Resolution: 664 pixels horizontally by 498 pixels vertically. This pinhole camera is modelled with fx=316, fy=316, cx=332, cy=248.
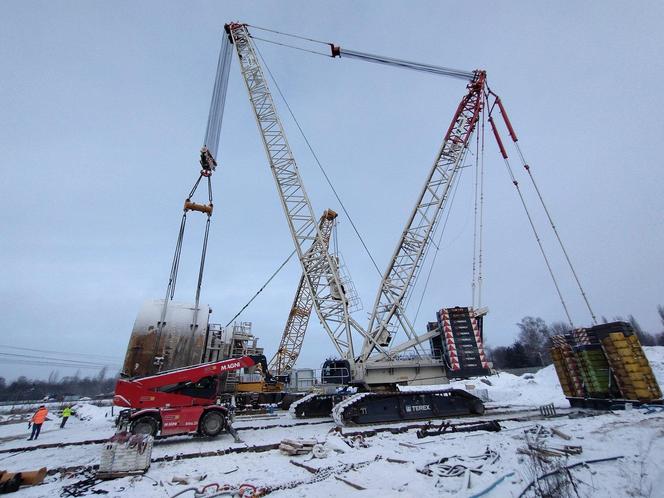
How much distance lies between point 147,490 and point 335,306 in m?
11.6

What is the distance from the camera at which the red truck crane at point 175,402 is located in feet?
32.3

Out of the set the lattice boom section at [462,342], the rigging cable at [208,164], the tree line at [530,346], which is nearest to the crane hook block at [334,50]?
the rigging cable at [208,164]

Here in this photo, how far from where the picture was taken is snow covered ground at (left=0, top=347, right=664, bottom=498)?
5.61 meters

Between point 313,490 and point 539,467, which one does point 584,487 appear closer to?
point 539,467

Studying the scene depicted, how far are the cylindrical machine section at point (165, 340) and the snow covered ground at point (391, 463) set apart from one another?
2.59 meters

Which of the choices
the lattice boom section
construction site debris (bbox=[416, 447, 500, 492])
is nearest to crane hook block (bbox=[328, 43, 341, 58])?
the lattice boom section

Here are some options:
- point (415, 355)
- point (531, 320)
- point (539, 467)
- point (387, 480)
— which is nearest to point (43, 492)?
point (387, 480)

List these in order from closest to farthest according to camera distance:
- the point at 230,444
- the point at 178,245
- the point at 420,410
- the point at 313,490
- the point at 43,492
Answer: the point at 313,490
the point at 43,492
the point at 230,444
the point at 420,410
the point at 178,245

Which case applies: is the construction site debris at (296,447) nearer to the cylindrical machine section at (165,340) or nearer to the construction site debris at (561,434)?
the cylindrical machine section at (165,340)

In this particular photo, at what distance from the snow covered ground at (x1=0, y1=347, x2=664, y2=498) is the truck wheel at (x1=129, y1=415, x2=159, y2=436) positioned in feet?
1.91

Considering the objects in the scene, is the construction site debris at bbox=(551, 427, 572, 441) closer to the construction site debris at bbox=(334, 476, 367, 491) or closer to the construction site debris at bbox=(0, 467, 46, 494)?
the construction site debris at bbox=(334, 476, 367, 491)

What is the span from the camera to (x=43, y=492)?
6.15 m

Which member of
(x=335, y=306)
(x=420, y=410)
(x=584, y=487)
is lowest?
(x=584, y=487)

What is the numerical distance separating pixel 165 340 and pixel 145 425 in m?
3.19
